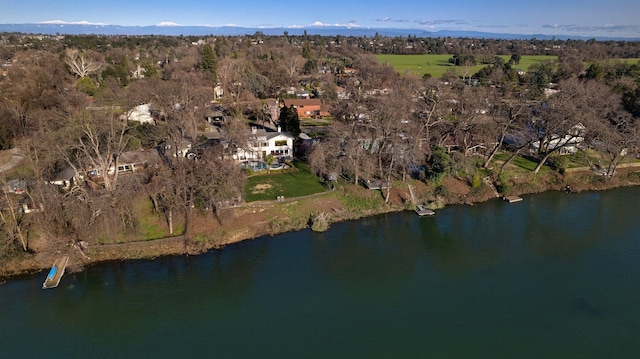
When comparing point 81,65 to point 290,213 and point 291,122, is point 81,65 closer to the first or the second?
point 291,122

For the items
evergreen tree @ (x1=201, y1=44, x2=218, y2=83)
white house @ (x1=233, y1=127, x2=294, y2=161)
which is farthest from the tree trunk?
evergreen tree @ (x1=201, y1=44, x2=218, y2=83)

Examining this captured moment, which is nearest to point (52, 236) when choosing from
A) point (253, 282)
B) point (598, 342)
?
point (253, 282)

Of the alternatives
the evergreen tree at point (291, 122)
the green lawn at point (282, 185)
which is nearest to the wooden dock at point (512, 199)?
the green lawn at point (282, 185)

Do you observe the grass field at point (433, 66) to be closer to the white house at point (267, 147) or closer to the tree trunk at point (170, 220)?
the white house at point (267, 147)

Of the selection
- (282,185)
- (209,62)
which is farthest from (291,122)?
(209,62)

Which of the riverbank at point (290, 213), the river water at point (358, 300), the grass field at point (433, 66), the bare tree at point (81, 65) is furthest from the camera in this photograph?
the grass field at point (433, 66)

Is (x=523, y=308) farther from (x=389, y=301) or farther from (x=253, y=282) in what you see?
(x=253, y=282)
